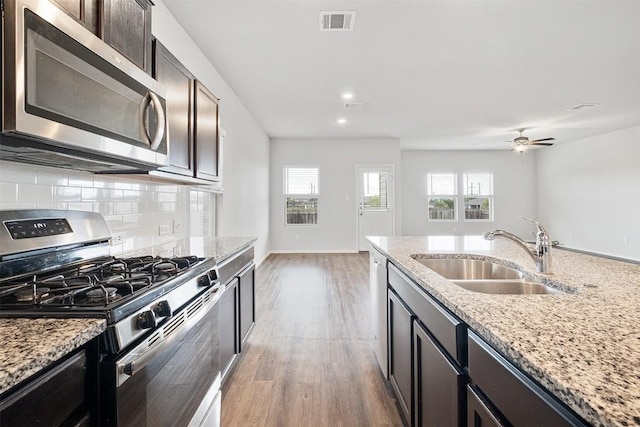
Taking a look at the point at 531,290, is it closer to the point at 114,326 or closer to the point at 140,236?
the point at 114,326

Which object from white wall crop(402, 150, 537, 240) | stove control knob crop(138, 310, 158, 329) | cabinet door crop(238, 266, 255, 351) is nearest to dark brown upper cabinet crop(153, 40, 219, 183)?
cabinet door crop(238, 266, 255, 351)

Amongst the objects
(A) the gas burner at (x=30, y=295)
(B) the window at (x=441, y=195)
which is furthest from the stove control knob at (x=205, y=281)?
(B) the window at (x=441, y=195)

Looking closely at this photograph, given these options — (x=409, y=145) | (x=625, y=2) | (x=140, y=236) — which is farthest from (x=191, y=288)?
(x=409, y=145)

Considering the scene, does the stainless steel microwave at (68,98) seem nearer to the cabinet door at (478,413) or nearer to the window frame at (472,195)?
the cabinet door at (478,413)

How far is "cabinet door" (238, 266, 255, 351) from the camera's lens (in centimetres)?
233

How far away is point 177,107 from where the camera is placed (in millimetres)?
1979

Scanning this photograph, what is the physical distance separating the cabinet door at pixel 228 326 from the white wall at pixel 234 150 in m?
1.88

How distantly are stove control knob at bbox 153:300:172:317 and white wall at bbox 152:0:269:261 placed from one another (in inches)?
86.0

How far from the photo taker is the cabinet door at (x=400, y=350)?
1522 mm

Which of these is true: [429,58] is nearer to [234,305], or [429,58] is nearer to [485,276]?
[485,276]

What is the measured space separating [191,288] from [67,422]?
2.16 ft

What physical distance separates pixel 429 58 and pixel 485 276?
2.53 metres

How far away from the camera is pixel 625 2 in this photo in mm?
2527

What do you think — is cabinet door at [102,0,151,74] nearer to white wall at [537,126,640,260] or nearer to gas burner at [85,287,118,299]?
gas burner at [85,287,118,299]
